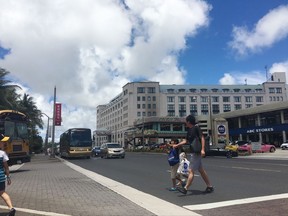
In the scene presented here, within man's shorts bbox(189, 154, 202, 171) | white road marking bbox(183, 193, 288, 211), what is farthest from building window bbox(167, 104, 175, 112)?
man's shorts bbox(189, 154, 202, 171)

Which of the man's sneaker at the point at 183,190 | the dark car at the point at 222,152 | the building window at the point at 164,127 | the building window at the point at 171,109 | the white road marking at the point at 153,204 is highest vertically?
the building window at the point at 171,109

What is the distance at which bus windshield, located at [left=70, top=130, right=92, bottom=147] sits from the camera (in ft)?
120

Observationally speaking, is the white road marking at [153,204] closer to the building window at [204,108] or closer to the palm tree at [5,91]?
the palm tree at [5,91]

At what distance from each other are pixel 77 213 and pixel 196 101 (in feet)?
407

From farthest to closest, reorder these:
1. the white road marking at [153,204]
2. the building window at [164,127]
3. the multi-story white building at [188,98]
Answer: the multi-story white building at [188,98]
the building window at [164,127]
the white road marking at [153,204]

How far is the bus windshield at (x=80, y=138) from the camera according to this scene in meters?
36.6

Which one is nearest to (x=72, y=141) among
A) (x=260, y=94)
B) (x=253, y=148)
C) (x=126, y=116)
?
(x=253, y=148)

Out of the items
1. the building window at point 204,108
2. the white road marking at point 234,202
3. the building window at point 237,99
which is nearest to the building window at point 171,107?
the building window at point 204,108

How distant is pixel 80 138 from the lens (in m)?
36.9

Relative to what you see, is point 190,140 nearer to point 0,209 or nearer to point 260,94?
point 0,209

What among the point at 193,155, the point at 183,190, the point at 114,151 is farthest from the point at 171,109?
the point at 193,155

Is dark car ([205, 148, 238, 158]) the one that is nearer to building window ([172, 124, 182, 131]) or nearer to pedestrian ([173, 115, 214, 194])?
pedestrian ([173, 115, 214, 194])

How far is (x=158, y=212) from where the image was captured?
281 inches

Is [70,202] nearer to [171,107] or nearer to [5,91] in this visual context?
[5,91]
